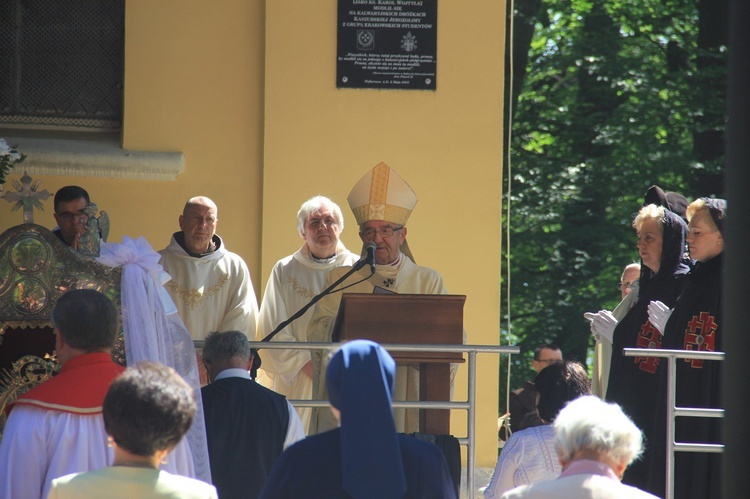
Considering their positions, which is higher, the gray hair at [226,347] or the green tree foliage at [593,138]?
the green tree foliage at [593,138]

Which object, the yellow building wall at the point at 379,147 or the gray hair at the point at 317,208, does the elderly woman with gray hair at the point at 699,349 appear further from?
the yellow building wall at the point at 379,147

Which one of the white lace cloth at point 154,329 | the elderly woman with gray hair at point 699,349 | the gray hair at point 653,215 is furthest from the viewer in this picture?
the gray hair at point 653,215

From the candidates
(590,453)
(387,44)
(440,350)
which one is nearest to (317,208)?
(387,44)

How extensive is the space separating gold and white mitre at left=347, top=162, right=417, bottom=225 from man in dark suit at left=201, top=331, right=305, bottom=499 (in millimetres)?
2204

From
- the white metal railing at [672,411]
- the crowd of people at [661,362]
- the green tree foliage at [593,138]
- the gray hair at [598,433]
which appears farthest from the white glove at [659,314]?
the green tree foliage at [593,138]

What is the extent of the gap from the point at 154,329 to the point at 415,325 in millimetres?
1490

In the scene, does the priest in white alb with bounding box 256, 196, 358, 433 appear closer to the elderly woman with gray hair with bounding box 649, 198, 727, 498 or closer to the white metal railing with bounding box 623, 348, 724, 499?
the elderly woman with gray hair with bounding box 649, 198, 727, 498

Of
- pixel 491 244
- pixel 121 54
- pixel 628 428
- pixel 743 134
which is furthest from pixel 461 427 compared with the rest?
pixel 743 134

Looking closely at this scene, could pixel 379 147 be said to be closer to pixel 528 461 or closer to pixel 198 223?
pixel 198 223

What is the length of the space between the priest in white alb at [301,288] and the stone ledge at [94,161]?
1.36m

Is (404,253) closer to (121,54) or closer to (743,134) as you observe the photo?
(121,54)

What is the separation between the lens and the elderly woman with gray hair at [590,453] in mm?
3779

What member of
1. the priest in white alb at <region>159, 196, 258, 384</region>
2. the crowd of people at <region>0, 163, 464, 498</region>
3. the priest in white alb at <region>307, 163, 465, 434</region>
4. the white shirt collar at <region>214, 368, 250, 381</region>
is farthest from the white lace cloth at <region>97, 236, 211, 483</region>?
the priest in white alb at <region>159, 196, 258, 384</region>

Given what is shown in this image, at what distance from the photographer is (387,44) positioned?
934cm
